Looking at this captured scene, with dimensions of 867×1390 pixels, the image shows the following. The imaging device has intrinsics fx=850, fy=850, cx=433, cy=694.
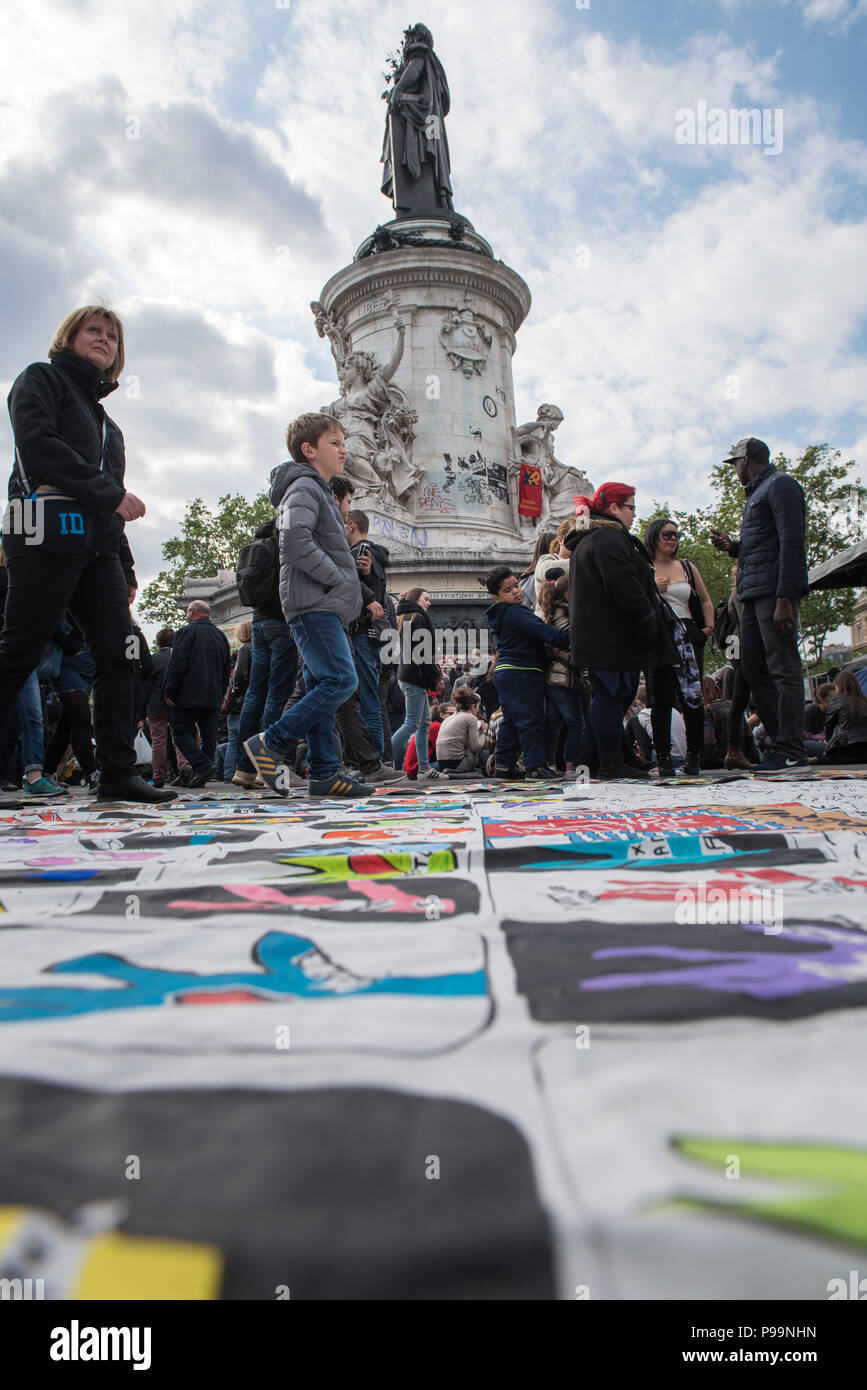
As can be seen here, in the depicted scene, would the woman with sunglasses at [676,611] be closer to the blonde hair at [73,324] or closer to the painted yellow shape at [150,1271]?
the blonde hair at [73,324]

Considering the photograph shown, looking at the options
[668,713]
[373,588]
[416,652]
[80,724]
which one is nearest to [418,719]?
[416,652]

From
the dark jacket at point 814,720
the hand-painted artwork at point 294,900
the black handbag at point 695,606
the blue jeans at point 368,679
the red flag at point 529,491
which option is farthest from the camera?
the red flag at point 529,491

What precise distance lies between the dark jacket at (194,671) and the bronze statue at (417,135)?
17652 mm

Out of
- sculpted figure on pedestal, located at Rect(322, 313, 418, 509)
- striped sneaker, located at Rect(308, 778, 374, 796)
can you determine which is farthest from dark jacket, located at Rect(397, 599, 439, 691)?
sculpted figure on pedestal, located at Rect(322, 313, 418, 509)

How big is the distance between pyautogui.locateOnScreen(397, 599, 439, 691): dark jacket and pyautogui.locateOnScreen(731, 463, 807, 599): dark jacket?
2459mm

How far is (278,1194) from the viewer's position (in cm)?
65

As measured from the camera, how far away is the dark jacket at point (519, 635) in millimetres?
5848

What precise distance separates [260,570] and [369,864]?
392 cm

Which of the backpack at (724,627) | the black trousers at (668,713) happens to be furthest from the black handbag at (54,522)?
the backpack at (724,627)

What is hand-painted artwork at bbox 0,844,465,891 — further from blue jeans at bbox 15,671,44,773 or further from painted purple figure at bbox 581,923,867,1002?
blue jeans at bbox 15,671,44,773

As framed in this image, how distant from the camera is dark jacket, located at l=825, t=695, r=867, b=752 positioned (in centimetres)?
640

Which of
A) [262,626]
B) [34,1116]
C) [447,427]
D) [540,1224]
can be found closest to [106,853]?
[34,1116]
